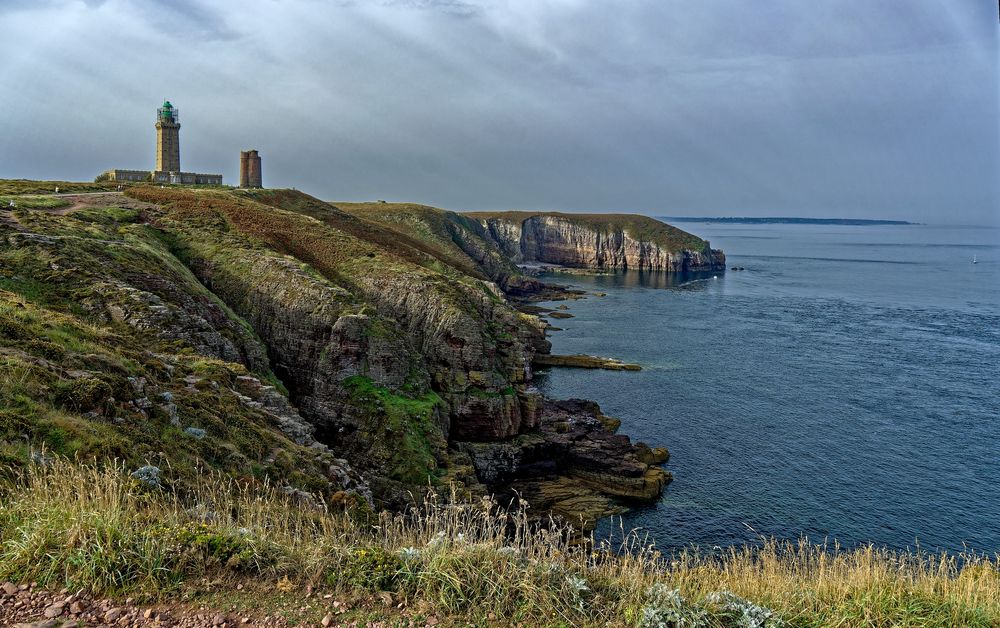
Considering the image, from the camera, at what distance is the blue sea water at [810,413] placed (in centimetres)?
3641

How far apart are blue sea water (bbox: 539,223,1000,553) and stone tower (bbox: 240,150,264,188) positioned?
5044 cm

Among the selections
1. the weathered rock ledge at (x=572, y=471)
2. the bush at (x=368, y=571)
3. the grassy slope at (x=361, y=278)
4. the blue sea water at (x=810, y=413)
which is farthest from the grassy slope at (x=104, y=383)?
the blue sea water at (x=810, y=413)

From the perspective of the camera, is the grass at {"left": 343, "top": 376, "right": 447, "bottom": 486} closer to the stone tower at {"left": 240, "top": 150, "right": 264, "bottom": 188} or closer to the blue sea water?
the blue sea water

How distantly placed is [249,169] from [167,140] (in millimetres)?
12453

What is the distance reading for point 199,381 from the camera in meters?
21.0

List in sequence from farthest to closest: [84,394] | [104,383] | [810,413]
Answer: [810,413]
[104,383]
[84,394]

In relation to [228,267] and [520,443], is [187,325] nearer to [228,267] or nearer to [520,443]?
[228,267]

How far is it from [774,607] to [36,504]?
10.5 m

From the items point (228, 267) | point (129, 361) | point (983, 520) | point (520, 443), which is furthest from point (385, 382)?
point (983, 520)

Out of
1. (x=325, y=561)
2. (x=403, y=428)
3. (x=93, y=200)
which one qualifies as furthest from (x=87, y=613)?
(x=93, y=200)

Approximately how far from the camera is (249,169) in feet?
315

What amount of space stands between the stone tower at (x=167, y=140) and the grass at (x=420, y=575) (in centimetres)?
8750

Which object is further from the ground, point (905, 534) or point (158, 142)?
point (158, 142)

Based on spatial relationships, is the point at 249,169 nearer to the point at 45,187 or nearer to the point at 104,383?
the point at 45,187
